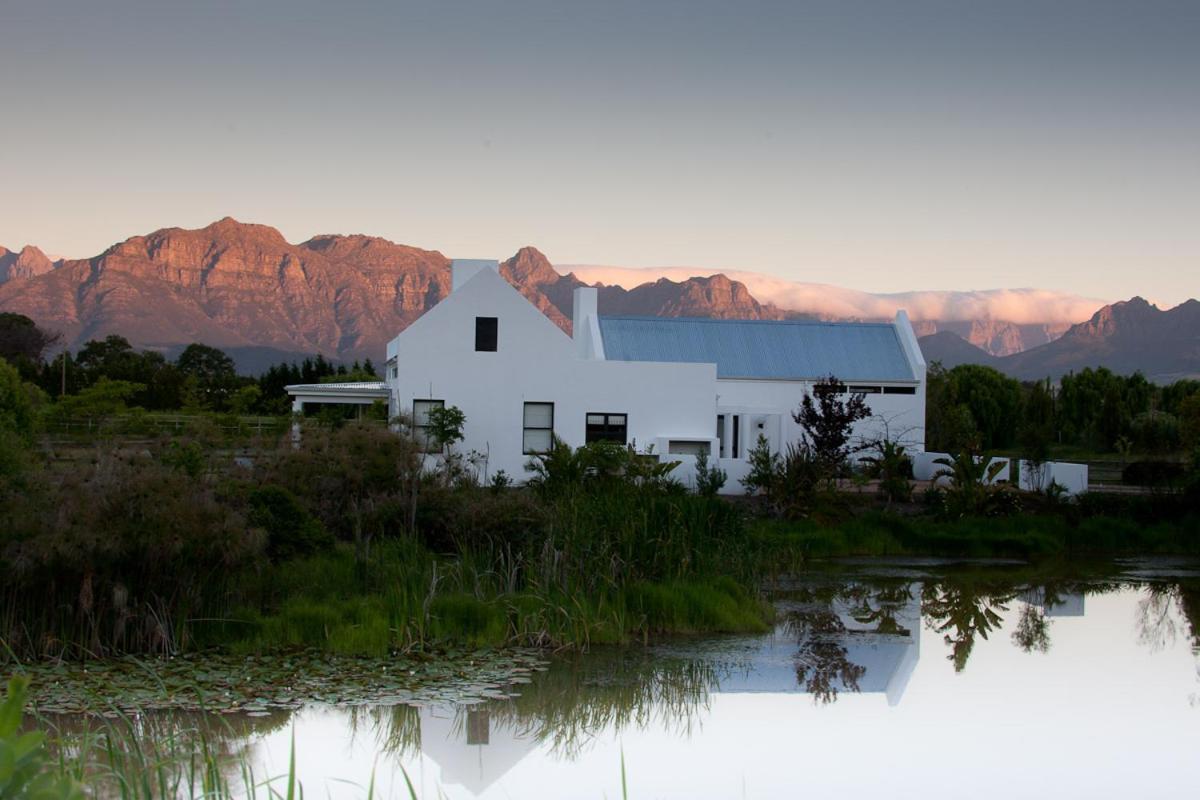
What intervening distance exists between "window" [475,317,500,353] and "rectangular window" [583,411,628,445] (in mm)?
2695

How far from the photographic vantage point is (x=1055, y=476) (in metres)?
25.9

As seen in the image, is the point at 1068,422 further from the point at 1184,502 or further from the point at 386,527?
the point at 386,527

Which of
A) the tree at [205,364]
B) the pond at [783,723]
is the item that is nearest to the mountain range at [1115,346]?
the tree at [205,364]

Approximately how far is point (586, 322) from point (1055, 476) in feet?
44.6

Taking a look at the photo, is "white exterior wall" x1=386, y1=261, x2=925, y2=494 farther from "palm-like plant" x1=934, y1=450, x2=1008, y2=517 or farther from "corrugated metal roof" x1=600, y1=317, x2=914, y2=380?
"palm-like plant" x1=934, y1=450, x2=1008, y2=517

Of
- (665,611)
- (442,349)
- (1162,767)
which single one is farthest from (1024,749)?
(442,349)

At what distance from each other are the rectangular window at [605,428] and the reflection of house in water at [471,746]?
18590mm

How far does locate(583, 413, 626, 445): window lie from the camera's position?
91.8 ft

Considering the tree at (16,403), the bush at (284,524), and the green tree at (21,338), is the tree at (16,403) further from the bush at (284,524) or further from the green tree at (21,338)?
the green tree at (21,338)

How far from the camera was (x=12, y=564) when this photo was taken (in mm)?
10062

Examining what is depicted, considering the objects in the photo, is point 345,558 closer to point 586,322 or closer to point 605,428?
point 605,428

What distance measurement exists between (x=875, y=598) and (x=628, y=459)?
7.51 m

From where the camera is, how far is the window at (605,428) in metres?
28.0

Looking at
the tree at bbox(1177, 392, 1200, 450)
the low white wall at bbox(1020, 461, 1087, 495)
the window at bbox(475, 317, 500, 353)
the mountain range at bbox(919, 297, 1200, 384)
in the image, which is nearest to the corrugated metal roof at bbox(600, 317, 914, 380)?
the window at bbox(475, 317, 500, 353)
